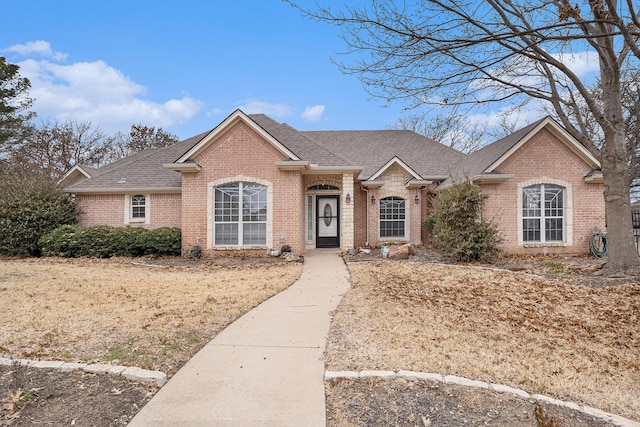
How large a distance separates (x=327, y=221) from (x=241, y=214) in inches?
166

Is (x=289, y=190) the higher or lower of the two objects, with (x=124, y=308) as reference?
higher

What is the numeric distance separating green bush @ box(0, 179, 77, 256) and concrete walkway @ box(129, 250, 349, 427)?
12.9m

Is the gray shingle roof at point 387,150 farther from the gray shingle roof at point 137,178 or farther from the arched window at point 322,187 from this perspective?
the gray shingle roof at point 137,178

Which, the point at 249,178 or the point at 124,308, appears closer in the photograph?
the point at 124,308

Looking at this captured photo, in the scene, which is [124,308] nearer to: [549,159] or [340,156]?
[340,156]

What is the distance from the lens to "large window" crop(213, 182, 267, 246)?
1380 centimetres

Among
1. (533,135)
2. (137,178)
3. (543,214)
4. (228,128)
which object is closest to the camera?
(228,128)

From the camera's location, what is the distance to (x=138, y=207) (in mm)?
15844

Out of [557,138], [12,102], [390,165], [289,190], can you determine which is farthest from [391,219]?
[12,102]

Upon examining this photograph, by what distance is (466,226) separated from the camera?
12352mm

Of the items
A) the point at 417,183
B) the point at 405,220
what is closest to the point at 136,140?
the point at 405,220

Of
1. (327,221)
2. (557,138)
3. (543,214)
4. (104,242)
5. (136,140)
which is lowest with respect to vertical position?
(104,242)

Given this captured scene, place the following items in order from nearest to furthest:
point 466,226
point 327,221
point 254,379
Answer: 1. point 254,379
2. point 466,226
3. point 327,221

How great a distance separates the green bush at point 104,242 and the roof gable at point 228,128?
10.1 feet
